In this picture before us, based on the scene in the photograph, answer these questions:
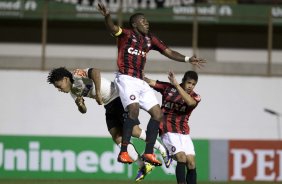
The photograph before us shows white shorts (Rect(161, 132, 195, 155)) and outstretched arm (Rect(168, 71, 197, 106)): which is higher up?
outstretched arm (Rect(168, 71, 197, 106))

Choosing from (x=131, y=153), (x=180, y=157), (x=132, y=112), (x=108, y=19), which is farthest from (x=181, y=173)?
(x=108, y=19)

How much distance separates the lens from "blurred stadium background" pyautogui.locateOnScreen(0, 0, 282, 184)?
66.9ft

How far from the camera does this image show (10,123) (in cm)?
2164

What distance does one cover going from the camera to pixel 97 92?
13258 millimetres

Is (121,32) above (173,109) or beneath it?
above

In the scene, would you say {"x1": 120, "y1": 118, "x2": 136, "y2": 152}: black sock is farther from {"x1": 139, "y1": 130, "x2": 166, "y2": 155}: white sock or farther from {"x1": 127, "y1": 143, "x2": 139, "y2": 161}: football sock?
{"x1": 139, "y1": 130, "x2": 166, "y2": 155}: white sock

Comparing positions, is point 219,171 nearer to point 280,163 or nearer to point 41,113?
point 280,163

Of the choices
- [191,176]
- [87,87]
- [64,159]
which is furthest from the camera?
[64,159]

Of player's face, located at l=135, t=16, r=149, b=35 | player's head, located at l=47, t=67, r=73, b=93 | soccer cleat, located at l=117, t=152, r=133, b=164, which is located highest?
player's face, located at l=135, t=16, r=149, b=35

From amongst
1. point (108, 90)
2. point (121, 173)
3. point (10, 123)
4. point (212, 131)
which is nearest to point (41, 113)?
point (10, 123)

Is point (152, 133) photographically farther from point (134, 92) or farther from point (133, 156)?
point (134, 92)

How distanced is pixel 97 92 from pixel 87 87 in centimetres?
53

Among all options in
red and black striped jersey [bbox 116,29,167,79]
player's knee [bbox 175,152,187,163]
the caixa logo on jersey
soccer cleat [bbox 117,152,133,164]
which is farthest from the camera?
the caixa logo on jersey

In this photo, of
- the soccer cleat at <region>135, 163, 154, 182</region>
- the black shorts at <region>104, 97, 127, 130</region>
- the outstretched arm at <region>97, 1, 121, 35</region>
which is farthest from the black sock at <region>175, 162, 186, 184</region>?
the outstretched arm at <region>97, 1, 121, 35</region>
